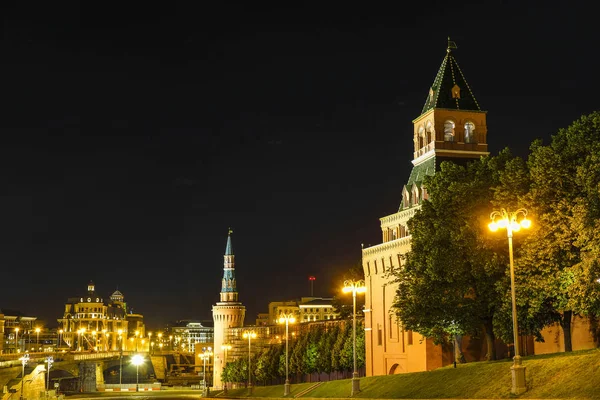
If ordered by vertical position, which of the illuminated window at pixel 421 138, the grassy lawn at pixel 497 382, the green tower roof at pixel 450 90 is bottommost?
the grassy lawn at pixel 497 382

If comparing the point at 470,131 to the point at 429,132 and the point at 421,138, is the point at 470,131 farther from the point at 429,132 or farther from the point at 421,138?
the point at 421,138

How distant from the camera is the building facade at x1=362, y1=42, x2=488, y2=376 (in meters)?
74.8

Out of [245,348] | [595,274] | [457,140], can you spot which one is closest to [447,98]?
[457,140]

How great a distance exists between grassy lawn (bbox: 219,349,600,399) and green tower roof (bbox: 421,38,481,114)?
29.6 meters

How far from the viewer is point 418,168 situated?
78125 mm

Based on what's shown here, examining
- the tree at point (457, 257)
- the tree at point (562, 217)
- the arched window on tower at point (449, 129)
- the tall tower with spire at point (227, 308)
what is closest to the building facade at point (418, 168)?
the arched window on tower at point (449, 129)

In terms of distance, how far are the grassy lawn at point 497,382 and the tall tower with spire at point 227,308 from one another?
10533cm

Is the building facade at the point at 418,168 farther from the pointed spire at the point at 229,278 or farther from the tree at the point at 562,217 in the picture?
the pointed spire at the point at 229,278

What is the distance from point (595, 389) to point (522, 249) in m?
17.2

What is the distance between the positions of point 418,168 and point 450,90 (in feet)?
25.9

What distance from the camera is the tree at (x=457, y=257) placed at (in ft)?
180

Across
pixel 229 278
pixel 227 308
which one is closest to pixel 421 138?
pixel 227 308

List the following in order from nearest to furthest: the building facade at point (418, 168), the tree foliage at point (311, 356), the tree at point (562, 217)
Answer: the tree at point (562, 217) → the building facade at point (418, 168) → the tree foliage at point (311, 356)

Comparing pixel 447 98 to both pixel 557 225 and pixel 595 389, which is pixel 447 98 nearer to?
pixel 557 225
